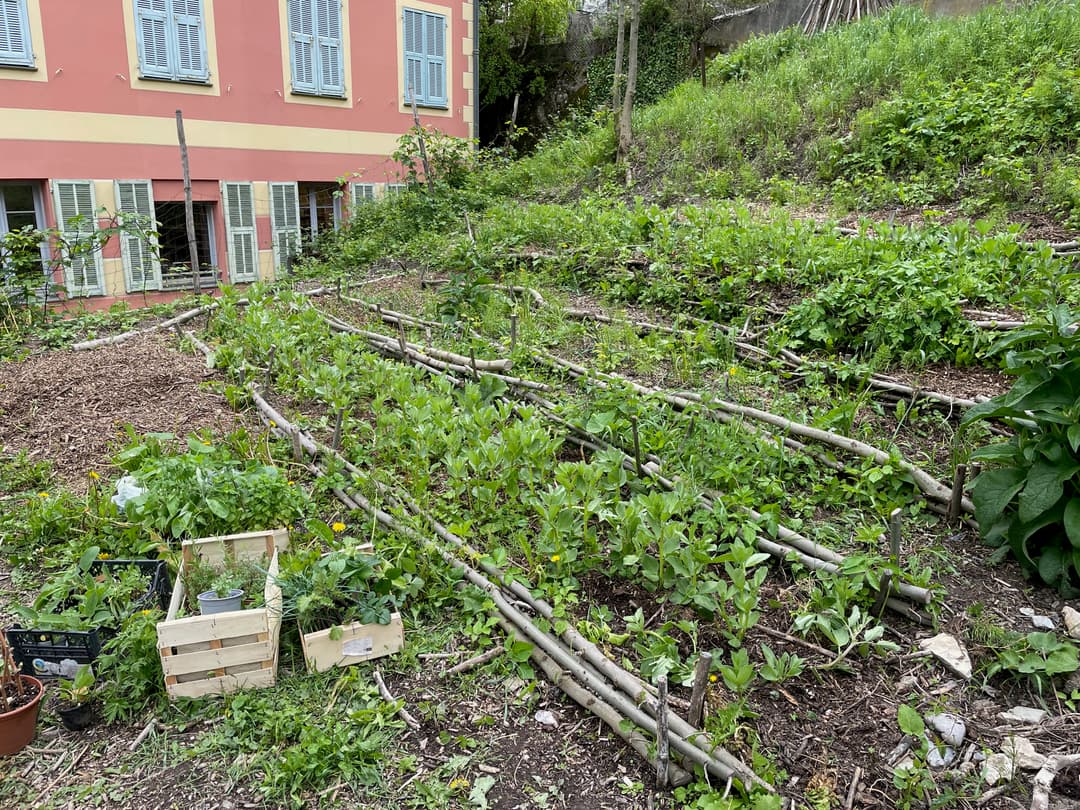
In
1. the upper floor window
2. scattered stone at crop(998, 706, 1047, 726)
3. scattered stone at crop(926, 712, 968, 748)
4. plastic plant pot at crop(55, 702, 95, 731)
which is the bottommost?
plastic plant pot at crop(55, 702, 95, 731)

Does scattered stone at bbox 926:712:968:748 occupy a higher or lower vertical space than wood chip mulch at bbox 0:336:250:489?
lower

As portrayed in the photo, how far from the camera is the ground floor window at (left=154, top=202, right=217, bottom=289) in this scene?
38.7 ft

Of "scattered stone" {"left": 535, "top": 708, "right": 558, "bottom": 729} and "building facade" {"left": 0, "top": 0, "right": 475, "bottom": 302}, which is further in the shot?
"building facade" {"left": 0, "top": 0, "right": 475, "bottom": 302}

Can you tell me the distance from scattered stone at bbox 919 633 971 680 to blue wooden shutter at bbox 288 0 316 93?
12662 millimetres

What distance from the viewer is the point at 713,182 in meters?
10.0

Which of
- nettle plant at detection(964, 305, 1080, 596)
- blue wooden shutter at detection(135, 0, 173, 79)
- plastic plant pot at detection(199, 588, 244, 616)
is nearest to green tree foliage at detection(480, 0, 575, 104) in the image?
blue wooden shutter at detection(135, 0, 173, 79)

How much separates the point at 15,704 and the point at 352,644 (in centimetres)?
120

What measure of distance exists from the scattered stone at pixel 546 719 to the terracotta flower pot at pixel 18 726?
1.82 m

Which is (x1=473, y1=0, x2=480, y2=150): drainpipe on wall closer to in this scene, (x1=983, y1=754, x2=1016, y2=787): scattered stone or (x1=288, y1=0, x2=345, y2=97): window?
(x1=288, y1=0, x2=345, y2=97): window

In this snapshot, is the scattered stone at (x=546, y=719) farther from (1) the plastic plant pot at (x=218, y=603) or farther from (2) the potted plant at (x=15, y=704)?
(2) the potted plant at (x=15, y=704)

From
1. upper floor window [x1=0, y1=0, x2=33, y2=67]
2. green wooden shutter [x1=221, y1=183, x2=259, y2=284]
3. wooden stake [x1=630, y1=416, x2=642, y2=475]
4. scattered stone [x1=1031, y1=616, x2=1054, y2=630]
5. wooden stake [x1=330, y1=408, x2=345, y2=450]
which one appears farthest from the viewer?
green wooden shutter [x1=221, y1=183, x2=259, y2=284]

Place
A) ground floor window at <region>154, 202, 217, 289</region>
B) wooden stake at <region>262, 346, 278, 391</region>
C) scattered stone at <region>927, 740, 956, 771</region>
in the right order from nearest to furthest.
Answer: scattered stone at <region>927, 740, 956, 771</region> < wooden stake at <region>262, 346, 278, 391</region> < ground floor window at <region>154, 202, 217, 289</region>

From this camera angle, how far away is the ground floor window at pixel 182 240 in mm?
11789

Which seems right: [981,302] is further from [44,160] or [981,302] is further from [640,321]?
[44,160]
